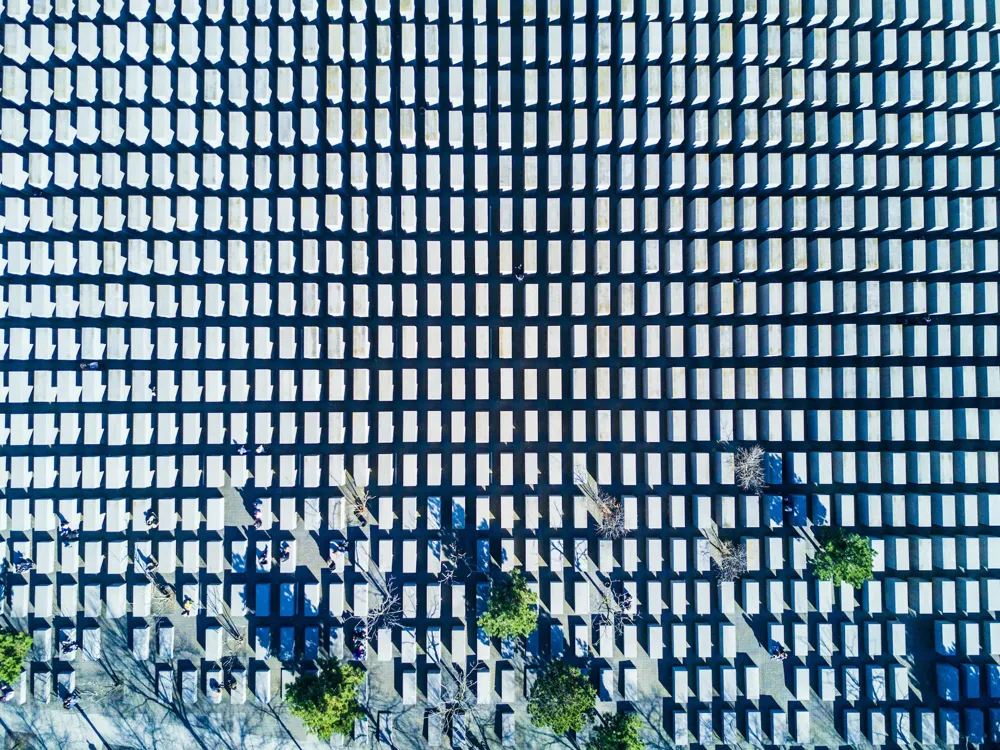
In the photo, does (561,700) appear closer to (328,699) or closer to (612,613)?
(612,613)

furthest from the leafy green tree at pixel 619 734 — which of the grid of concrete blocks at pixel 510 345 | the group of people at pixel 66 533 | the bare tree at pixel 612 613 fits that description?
the group of people at pixel 66 533

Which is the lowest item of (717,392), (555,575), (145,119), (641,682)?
(641,682)

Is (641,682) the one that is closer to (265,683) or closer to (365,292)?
(265,683)

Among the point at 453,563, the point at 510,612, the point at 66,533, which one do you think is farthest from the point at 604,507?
the point at 66,533

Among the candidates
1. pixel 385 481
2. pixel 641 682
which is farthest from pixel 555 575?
pixel 385 481

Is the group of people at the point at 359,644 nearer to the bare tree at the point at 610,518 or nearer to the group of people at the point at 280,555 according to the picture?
the group of people at the point at 280,555

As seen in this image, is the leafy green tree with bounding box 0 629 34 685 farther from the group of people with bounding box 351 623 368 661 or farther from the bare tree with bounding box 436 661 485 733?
the bare tree with bounding box 436 661 485 733
